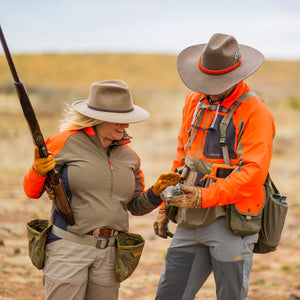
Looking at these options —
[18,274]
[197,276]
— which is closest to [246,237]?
[197,276]

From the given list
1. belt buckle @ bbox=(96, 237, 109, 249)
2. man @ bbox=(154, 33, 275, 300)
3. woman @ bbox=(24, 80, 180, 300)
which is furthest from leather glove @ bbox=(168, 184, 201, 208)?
belt buckle @ bbox=(96, 237, 109, 249)

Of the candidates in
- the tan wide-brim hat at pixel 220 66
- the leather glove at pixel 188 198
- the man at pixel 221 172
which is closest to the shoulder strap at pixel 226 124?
the man at pixel 221 172

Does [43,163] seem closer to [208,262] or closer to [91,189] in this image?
[91,189]

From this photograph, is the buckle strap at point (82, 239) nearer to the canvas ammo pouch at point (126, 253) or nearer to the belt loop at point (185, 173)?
the canvas ammo pouch at point (126, 253)

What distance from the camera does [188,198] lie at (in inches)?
130

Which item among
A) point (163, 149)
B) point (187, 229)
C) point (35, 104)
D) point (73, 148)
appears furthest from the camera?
point (35, 104)

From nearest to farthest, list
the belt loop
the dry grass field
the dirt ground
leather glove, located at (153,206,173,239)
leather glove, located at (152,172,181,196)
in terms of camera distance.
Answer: leather glove, located at (152,172,181,196)
the belt loop
leather glove, located at (153,206,173,239)
the dirt ground
the dry grass field

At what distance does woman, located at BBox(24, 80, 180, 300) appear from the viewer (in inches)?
127

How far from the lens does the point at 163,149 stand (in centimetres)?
1897

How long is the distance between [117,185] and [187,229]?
64 cm

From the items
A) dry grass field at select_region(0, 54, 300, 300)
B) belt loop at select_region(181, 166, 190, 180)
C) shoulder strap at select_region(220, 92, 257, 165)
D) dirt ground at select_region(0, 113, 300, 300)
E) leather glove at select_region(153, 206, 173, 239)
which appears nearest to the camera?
shoulder strap at select_region(220, 92, 257, 165)

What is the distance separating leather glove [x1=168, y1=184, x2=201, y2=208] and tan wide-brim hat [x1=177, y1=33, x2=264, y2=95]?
663mm

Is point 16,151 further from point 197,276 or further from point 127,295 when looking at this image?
point 197,276

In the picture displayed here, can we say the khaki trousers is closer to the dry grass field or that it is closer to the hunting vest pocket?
the hunting vest pocket
